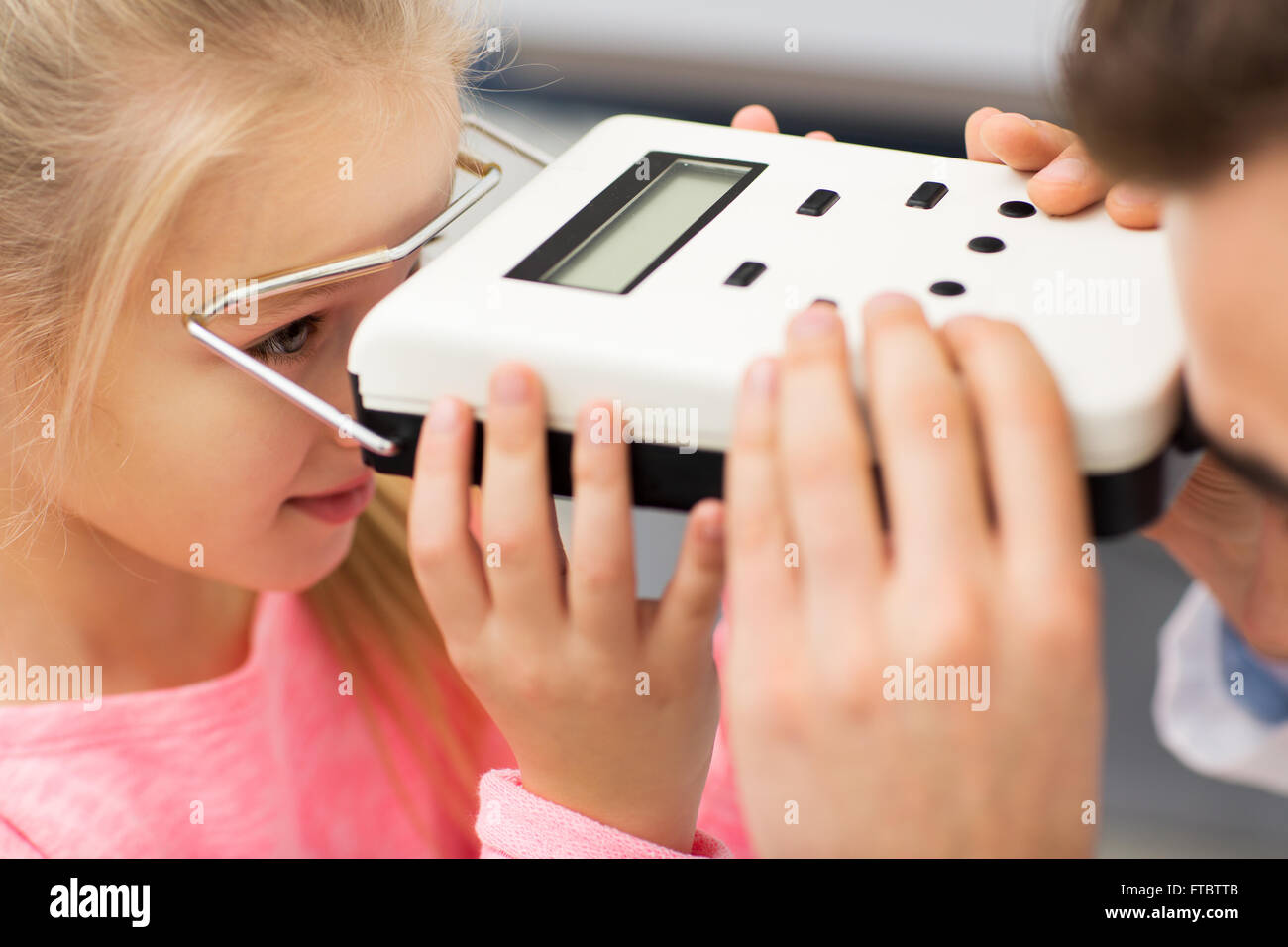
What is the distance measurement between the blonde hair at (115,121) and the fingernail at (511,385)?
17 centimetres

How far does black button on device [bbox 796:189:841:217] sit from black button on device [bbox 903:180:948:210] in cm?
3

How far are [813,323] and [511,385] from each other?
106 millimetres

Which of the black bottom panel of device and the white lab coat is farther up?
the black bottom panel of device

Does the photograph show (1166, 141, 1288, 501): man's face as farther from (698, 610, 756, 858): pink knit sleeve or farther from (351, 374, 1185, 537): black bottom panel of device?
(698, 610, 756, 858): pink knit sleeve

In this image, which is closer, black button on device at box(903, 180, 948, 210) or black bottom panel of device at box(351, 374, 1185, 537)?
black bottom panel of device at box(351, 374, 1185, 537)

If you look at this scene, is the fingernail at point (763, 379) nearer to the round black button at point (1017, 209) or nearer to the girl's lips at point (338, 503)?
the round black button at point (1017, 209)

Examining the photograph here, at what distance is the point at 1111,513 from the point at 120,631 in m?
0.53

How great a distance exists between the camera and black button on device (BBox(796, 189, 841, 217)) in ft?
1.71

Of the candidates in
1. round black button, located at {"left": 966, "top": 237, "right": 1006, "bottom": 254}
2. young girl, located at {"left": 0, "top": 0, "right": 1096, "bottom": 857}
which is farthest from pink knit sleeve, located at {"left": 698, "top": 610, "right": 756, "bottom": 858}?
round black button, located at {"left": 966, "top": 237, "right": 1006, "bottom": 254}

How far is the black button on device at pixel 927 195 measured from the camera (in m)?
0.53

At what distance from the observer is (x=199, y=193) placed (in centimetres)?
52

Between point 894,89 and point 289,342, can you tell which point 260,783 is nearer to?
point 289,342

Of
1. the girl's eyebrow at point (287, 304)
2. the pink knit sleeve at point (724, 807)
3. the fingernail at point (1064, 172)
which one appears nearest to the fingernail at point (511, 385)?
the girl's eyebrow at point (287, 304)

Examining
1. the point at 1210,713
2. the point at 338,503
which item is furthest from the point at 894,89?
the point at 338,503
